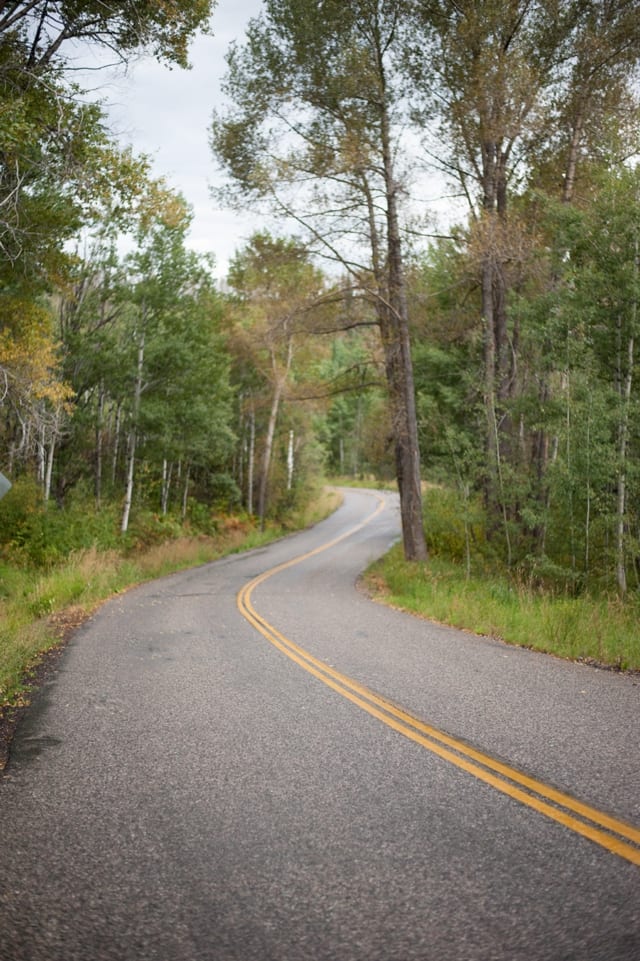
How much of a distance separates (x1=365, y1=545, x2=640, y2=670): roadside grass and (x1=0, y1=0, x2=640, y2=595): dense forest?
1.02m

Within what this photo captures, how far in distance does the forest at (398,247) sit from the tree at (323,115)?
5cm

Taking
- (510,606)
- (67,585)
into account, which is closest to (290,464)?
(67,585)

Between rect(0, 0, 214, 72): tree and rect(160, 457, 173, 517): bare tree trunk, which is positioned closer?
rect(0, 0, 214, 72): tree

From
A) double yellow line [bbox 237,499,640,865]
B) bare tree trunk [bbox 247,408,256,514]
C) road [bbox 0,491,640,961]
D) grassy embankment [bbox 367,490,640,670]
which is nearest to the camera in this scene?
road [bbox 0,491,640,961]

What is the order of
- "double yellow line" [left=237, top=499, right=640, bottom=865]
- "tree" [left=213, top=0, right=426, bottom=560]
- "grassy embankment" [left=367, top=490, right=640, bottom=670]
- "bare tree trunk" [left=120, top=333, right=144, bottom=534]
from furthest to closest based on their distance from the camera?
"bare tree trunk" [left=120, top=333, right=144, bottom=534] < "tree" [left=213, top=0, right=426, bottom=560] < "grassy embankment" [left=367, top=490, right=640, bottom=670] < "double yellow line" [left=237, top=499, right=640, bottom=865]

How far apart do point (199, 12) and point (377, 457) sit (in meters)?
15.8

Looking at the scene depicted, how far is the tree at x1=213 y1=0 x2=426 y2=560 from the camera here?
596 inches

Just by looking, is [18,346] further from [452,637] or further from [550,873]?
[550,873]

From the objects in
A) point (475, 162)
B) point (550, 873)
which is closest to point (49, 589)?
point (550, 873)

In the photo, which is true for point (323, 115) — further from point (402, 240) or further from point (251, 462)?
point (251, 462)

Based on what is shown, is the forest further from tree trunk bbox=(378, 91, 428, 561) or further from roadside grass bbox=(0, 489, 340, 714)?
roadside grass bbox=(0, 489, 340, 714)

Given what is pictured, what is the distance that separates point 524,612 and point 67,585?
9.29 m

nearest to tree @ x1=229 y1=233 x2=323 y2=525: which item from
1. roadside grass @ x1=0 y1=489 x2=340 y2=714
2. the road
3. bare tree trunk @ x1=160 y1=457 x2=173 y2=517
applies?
roadside grass @ x1=0 y1=489 x2=340 y2=714

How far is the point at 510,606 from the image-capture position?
11.3 metres
